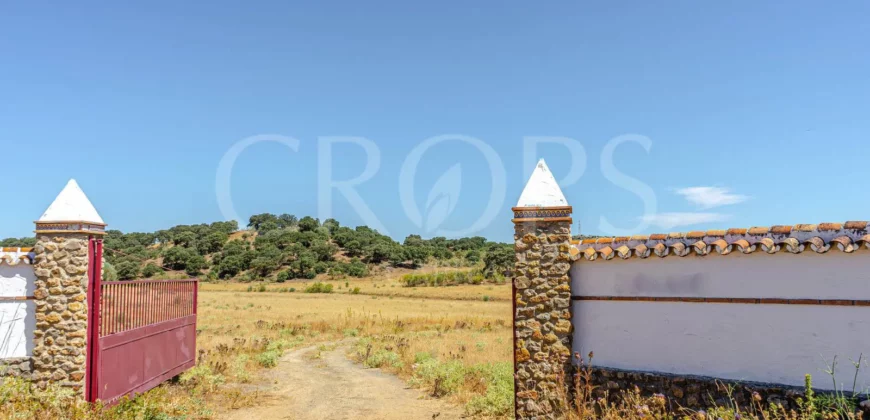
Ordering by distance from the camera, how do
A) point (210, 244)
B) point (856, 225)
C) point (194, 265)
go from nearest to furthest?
point (856, 225), point (194, 265), point (210, 244)

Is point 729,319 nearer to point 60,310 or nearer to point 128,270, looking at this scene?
point 60,310

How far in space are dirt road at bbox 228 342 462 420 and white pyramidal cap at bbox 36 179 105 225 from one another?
15.0 ft

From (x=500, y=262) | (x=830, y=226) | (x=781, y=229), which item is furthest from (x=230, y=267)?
(x=830, y=226)

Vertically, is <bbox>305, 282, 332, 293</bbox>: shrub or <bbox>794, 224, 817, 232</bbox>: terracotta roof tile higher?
<bbox>794, 224, 817, 232</bbox>: terracotta roof tile

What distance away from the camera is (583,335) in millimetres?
9469

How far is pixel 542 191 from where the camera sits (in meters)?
9.88

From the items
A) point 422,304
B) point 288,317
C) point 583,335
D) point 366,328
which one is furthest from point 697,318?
point 422,304

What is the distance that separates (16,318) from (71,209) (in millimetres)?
1913

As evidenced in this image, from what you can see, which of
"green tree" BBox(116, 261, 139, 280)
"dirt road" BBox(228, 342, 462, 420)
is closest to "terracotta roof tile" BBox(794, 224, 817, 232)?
"dirt road" BBox(228, 342, 462, 420)

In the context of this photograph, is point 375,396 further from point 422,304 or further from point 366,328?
point 422,304

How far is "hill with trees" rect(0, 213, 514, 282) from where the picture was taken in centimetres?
6047

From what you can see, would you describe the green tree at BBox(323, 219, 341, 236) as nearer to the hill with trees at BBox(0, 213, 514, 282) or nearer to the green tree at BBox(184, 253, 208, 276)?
the hill with trees at BBox(0, 213, 514, 282)

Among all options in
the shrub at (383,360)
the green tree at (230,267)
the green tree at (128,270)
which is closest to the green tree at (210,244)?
the green tree at (230,267)

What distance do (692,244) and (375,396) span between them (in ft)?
27.0
